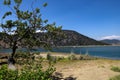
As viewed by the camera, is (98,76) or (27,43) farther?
(98,76)

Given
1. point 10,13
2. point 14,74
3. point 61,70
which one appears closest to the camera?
point 14,74

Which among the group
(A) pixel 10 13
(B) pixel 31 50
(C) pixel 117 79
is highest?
(A) pixel 10 13

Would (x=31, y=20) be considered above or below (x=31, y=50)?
above

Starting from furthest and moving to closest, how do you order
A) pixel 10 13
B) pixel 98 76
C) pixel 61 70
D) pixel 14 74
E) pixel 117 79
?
pixel 61 70 → pixel 98 76 → pixel 117 79 → pixel 10 13 → pixel 14 74

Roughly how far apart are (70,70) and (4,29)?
8.71m

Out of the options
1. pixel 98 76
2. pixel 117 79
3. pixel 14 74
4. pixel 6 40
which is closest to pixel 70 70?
pixel 98 76

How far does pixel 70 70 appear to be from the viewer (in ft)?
73.6

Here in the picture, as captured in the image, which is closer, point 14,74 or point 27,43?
point 14,74

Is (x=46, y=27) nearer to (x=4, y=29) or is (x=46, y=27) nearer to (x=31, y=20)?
(x=31, y=20)

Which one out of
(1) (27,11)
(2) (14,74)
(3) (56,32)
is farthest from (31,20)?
(2) (14,74)

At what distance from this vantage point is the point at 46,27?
16094 mm

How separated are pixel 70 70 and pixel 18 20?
845 centimetres

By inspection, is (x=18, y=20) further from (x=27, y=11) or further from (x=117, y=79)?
(x=117, y=79)

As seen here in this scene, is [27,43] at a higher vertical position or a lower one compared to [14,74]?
higher
